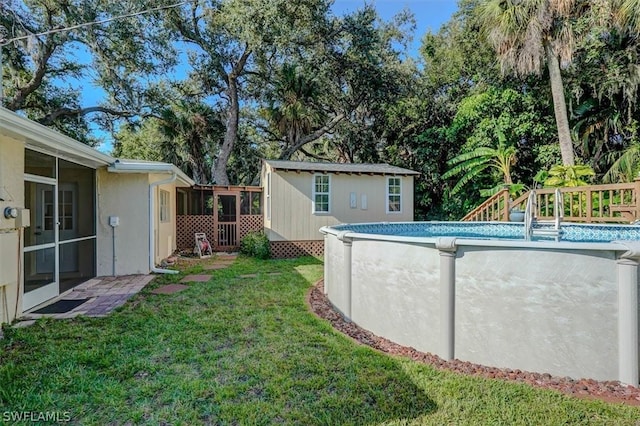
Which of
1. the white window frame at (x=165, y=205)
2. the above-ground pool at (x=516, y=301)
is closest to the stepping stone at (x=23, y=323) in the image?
the above-ground pool at (x=516, y=301)

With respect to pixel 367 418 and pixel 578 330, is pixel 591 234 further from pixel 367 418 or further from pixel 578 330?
pixel 367 418

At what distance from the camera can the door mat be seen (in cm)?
533

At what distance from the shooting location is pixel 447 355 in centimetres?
356

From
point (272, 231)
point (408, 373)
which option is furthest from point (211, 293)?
point (272, 231)

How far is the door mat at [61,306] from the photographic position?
5328 millimetres

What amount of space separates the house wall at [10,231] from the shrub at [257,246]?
660 centimetres

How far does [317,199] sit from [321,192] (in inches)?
11.4

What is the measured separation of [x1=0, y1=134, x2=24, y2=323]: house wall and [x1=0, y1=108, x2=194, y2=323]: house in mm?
13

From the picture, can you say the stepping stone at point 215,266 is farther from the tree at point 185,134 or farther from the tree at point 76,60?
the tree at point 76,60

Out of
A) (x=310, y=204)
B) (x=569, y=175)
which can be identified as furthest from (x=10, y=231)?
(x=569, y=175)

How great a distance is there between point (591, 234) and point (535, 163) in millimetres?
8569

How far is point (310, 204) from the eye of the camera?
11820 millimetres

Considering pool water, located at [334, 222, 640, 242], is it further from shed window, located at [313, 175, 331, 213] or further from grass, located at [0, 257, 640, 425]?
shed window, located at [313, 175, 331, 213]

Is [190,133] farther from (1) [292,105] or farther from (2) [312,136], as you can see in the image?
(2) [312,136]
